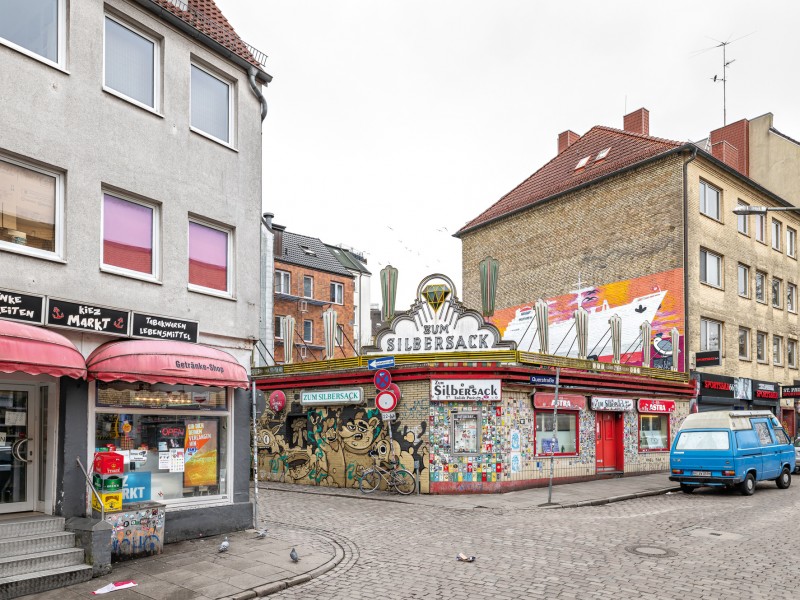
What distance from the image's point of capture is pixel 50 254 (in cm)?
1001

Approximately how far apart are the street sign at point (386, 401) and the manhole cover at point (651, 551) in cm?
839

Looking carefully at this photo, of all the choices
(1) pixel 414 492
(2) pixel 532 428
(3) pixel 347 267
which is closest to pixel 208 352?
(1) pixel 414 492

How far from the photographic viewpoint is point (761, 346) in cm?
3212

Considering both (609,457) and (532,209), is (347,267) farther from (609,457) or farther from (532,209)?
(609,457)

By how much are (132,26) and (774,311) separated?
1231 inches

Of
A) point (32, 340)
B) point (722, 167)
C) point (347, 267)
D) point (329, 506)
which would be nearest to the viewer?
point (32, 340)

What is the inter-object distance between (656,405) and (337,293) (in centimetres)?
2616

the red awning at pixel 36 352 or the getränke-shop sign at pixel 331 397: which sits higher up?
the red awning at pixel 36 352

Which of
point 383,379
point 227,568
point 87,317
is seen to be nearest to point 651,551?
point 227,568

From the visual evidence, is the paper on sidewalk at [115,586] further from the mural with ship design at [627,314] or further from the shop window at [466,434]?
the mural with ship design at [627,314]

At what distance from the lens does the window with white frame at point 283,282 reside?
42.3 meters

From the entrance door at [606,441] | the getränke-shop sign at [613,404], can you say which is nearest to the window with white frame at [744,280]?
the getränke-shop sign at [613,404]

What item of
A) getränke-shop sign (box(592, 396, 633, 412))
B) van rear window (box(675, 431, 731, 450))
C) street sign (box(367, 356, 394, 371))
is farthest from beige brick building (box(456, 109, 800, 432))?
street sign (box(367, 356, 394, 371))

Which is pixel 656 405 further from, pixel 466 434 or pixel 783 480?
pixel 466 434
